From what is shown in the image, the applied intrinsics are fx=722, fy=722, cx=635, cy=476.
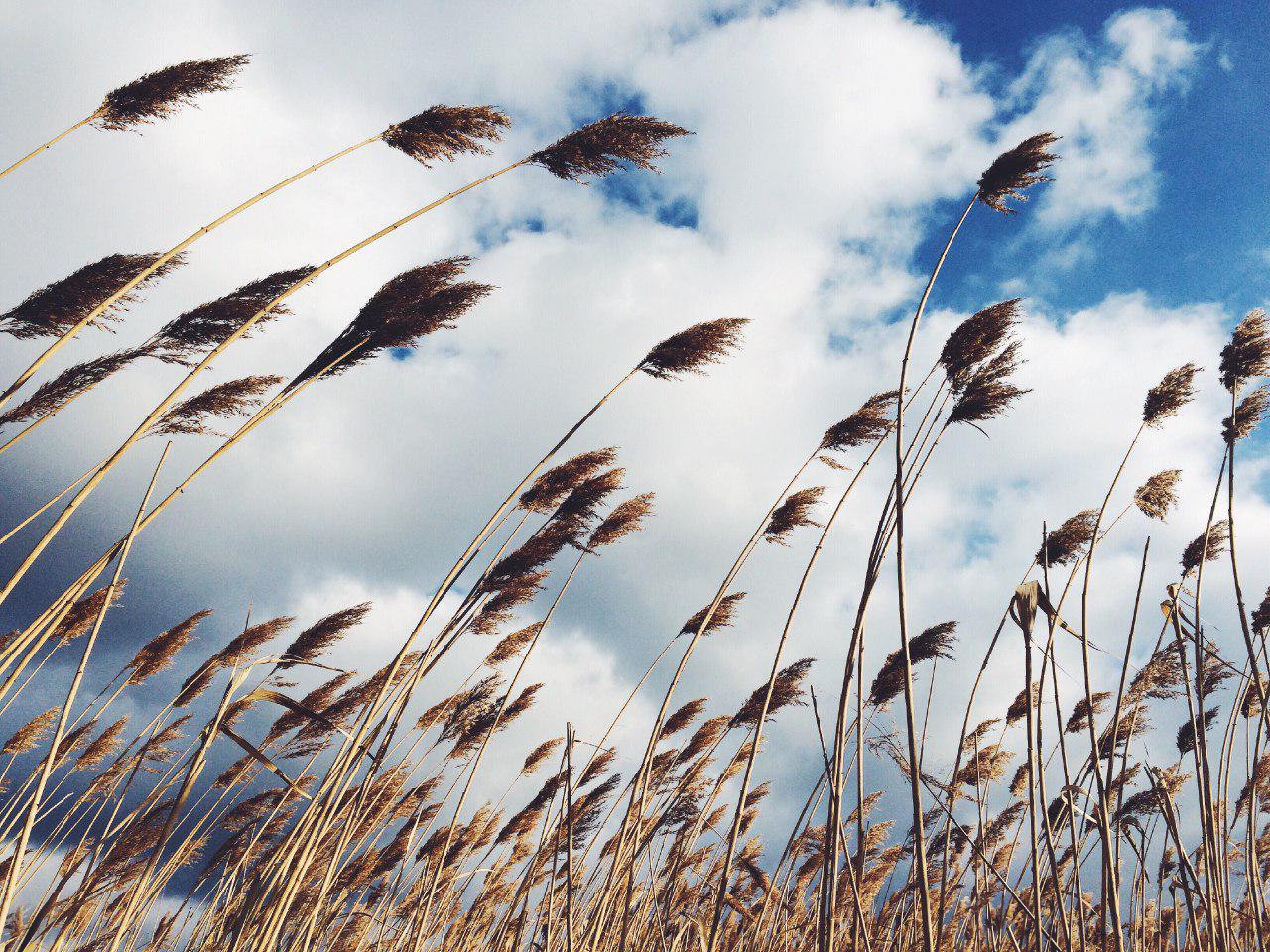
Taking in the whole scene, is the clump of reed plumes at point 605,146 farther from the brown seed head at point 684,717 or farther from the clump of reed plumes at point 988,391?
the brown seed head at point 684,717

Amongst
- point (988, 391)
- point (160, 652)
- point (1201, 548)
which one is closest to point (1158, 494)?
point (1201, 548)

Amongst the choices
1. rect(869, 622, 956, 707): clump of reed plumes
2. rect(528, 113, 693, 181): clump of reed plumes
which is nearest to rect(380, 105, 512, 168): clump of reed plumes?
rect(528, 113, 693, 181): clump of reed plumes

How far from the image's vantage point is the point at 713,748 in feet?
16.6

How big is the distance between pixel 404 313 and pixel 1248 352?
3.57 meters

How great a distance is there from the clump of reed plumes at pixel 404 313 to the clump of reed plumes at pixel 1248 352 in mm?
3236

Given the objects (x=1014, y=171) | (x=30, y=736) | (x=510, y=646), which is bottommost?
(x=30, y=736)

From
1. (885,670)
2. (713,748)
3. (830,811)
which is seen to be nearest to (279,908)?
(830,811)

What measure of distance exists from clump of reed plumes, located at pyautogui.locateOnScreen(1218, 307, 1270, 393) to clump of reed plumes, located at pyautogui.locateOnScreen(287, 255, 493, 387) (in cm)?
324

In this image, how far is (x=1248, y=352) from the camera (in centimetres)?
316

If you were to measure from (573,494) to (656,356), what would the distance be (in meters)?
0.80

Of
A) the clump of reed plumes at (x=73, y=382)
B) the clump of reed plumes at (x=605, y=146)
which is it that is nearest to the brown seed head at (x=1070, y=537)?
the clump of reed plumes at (x=605, y=146)

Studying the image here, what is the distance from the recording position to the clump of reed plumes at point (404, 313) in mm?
2529

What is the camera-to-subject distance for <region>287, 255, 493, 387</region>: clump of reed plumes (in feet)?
8.30

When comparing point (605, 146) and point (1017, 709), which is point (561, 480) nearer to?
point (605, 146)
